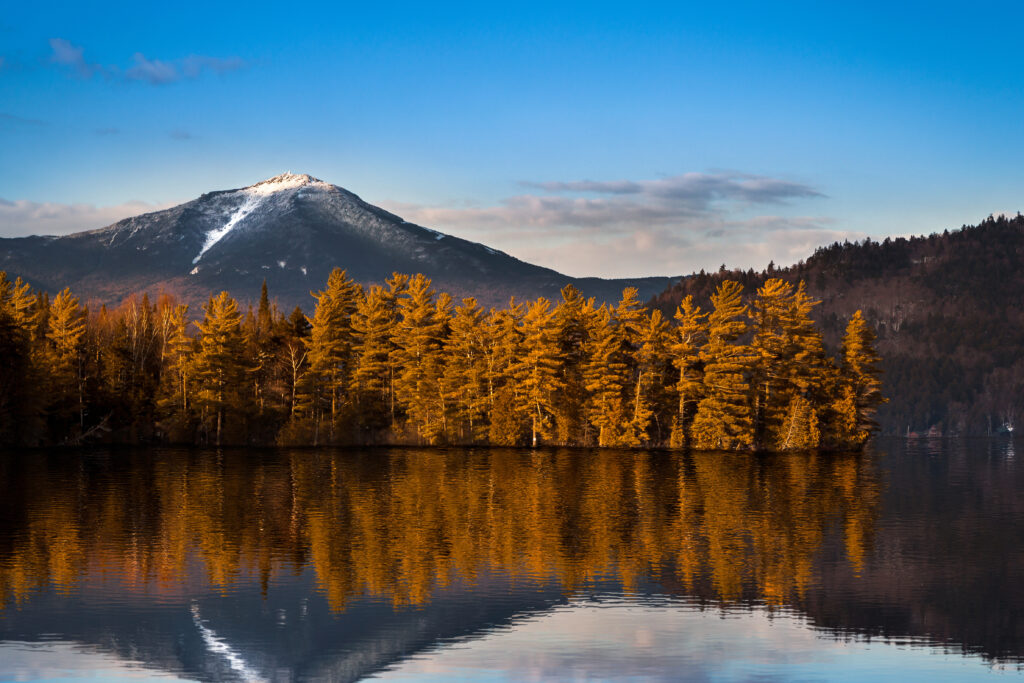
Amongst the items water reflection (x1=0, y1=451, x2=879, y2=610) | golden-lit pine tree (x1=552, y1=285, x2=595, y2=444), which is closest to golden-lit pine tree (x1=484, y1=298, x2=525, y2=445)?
golden-lit pine tree (x1=552, y1=285, x2=595, y2=444)

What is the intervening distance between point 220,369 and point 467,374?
81.7ft

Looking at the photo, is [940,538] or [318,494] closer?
[940,538]

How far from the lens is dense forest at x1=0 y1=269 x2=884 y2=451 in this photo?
356 ft

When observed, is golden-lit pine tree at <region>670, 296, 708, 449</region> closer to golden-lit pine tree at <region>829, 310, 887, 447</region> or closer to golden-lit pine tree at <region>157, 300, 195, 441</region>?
golden-lit pine tree at <region>829, 310, 887, 447</region>

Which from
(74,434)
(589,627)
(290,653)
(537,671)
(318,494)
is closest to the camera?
(537,671)

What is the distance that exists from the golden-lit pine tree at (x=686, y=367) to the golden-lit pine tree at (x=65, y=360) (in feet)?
191

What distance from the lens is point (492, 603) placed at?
98.6 ft

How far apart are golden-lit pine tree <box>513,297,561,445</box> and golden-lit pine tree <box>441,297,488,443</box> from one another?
13.6 ft

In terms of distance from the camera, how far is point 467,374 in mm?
112938

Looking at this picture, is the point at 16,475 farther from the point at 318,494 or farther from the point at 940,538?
the point at 940,538

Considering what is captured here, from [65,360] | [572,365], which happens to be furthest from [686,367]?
[65,360]

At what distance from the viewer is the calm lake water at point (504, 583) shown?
80.9ft

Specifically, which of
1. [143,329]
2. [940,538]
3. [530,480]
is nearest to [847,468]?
[530,480]

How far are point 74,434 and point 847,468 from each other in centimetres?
7356
